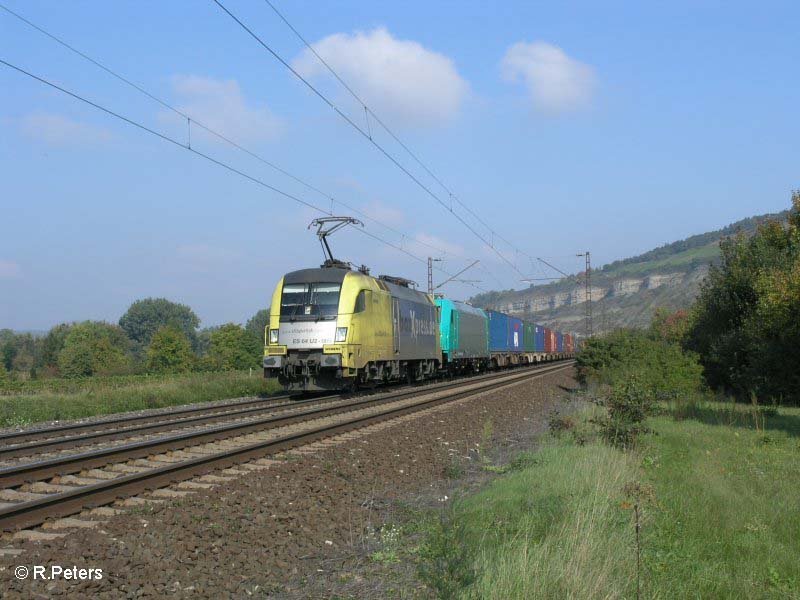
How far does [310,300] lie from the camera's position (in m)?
20.7

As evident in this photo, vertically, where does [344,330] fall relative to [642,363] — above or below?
above

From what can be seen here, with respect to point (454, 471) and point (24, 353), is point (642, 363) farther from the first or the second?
point (24, 353)

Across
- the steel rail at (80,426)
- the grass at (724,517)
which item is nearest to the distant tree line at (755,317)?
the grass at (724,517)

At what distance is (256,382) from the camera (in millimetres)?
26250

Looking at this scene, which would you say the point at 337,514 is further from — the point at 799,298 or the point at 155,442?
the point at 799,298

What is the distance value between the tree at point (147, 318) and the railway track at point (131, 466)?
513ft

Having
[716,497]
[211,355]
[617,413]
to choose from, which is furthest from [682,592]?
[211,355]

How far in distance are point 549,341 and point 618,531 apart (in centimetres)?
6902

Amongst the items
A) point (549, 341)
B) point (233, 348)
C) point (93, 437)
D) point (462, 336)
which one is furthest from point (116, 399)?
point (233, 348)

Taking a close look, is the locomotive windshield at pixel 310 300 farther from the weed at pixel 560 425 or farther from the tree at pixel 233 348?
the tree at pixel 233 348

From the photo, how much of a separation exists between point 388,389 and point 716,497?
1839 cm

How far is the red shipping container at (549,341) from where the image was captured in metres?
71.3

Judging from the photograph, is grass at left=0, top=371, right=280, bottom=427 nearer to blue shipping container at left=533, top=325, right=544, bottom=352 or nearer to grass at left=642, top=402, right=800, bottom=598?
grass at left=642, top=402, right=800, bottom=598

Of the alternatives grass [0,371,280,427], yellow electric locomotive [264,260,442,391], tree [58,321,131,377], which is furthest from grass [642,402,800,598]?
tree [58,321,131,377]
